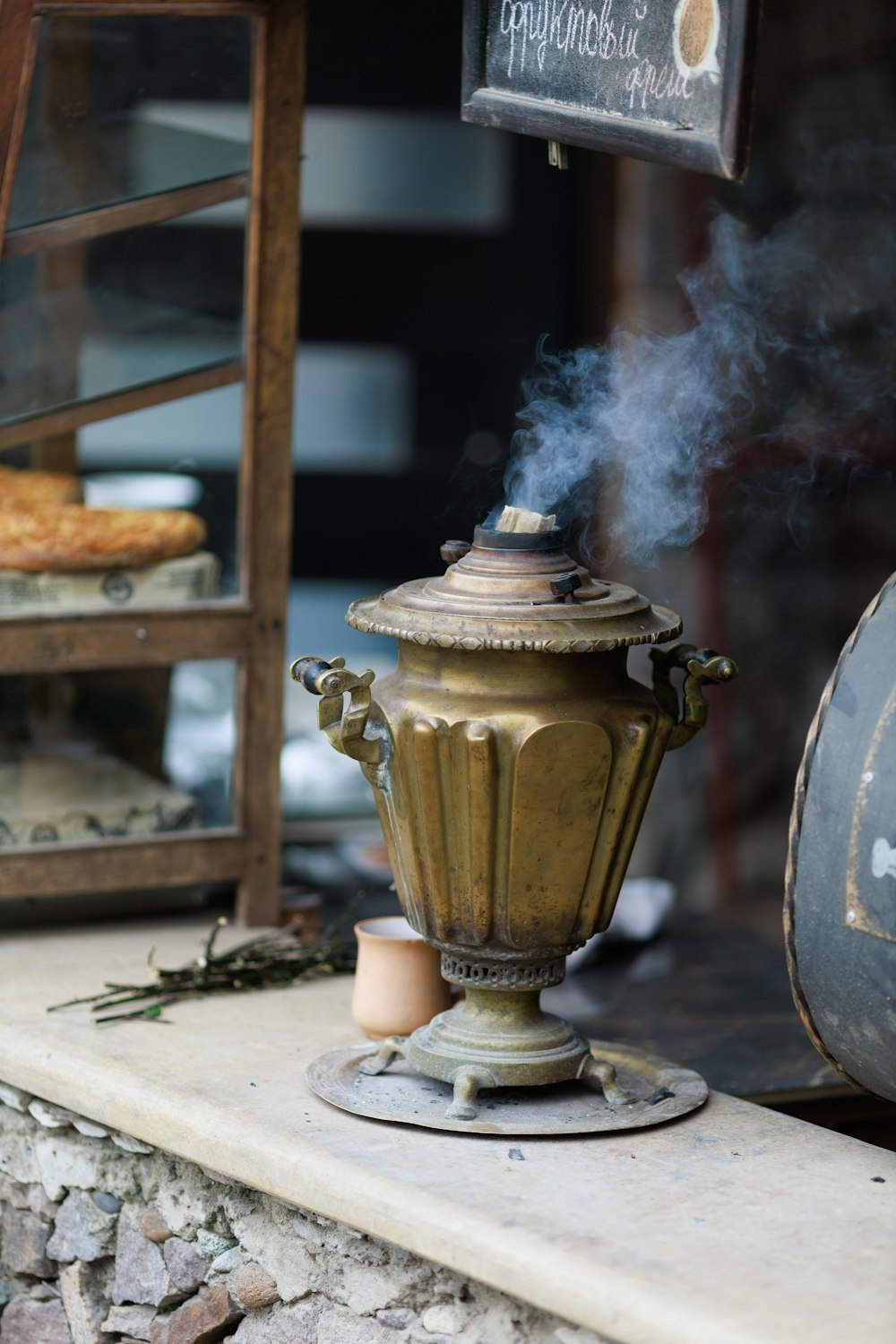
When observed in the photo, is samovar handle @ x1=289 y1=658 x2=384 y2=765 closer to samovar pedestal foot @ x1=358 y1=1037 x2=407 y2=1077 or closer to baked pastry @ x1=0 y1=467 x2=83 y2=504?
samovar pedestal foot @ x1=358 y1=1037 x2=407 y2=1077

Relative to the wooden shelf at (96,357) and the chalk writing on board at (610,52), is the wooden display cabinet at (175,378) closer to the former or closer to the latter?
the wooden shelf at (96,357)

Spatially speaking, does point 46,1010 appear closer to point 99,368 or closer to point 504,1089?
point 504,1089

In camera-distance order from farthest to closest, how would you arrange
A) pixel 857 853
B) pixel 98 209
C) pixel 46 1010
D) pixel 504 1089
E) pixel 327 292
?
pixel 327 292
pixel 98 209
pixel 46 1010
pixel 504 1089
pixel 857 853

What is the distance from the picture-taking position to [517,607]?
94.8 inches

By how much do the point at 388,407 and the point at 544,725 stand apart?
362 cm

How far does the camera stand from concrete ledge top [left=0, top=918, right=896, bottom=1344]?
197cm

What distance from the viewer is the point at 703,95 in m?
2.25

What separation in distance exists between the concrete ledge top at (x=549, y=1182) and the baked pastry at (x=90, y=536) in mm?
810

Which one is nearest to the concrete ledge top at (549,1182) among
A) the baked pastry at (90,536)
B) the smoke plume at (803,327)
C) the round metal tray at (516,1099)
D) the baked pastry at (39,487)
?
the round metal tray at (516,1099)

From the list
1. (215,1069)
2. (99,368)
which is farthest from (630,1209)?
(99,368)

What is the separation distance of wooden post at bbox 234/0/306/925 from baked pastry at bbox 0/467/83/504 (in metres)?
0.33

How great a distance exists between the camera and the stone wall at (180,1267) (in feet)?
7.47

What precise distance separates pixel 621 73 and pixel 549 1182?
1490 mm

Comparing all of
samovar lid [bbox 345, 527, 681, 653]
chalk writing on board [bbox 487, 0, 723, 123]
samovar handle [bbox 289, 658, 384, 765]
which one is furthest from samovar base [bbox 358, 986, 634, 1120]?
chalk writing on board [bbox 487, 0, 723, 123]
